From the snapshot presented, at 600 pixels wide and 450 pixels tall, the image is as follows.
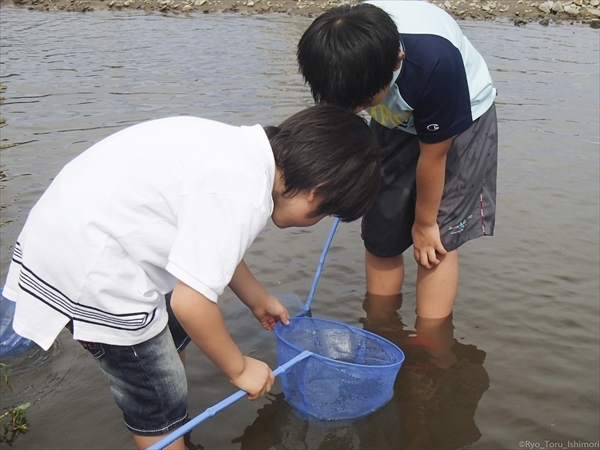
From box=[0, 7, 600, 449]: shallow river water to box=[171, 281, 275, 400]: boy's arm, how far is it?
0.56 metres

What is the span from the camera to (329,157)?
5.40ft

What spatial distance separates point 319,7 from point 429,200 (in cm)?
1263

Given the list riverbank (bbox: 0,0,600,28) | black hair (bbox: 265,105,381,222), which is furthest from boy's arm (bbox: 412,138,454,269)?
riverbank (bbox: 0,0,600,28)

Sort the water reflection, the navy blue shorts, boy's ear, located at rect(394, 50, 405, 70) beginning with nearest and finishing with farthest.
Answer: boy's ear, located at rect(394, 50, 405, 70)
the water reflection
the navy blue shorts

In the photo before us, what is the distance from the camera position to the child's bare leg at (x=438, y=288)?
259cm

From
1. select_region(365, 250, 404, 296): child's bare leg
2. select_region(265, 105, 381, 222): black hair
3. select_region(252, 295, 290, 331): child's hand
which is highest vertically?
select_region(265, 105, 381, 222): black hair

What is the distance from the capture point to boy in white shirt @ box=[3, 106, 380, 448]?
150 centimetres

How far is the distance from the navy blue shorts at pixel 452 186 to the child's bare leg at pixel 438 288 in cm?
9

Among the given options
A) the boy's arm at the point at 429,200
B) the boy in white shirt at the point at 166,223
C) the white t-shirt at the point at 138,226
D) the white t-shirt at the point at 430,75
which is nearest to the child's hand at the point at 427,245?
the boy's arm at the point at 429,200

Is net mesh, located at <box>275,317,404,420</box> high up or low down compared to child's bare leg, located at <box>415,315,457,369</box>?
up

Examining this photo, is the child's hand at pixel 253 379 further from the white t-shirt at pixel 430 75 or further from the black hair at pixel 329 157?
the white t-shirt at pixel 430 75

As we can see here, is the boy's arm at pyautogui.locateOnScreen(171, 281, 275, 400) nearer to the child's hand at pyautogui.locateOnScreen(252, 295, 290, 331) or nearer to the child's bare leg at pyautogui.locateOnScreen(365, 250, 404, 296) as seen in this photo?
the child's hand at pyautogui.locateOnScreen(252, 295, 290, 331)

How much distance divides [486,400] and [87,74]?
6.51 m

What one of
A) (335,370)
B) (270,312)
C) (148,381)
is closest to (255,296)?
(270,312)
